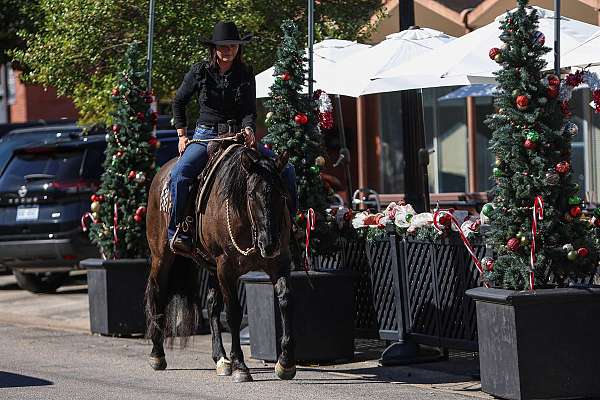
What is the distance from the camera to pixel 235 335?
1149 cm

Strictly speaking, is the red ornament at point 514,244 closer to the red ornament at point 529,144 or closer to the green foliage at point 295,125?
the red ornament at point 529,144

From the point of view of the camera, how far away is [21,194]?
62.7 feet

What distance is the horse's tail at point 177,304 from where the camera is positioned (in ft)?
41.5

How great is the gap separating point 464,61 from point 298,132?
9.07 feet

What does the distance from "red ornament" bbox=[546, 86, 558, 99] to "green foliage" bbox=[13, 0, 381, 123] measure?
736cm

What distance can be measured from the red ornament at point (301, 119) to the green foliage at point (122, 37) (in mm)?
4665

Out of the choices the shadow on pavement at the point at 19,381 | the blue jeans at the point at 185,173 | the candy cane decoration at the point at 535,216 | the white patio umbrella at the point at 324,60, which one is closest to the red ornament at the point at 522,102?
the candy cane decoration at the point at 535,216

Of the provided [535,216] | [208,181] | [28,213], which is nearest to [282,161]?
[208,181]

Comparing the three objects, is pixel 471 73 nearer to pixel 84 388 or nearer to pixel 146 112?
pixel 146 112

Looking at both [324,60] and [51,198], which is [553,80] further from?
[51,198]

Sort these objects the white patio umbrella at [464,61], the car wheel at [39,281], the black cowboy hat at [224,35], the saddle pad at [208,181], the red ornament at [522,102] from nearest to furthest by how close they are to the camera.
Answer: the red ornament at [522,102] < the saddle pad at [208,181] < the black cowboy hat at [224,35] < the white patio umbrella at [464,61] < the car wheel at [39,281]

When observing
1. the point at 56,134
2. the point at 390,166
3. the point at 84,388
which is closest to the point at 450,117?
the point at 390,166

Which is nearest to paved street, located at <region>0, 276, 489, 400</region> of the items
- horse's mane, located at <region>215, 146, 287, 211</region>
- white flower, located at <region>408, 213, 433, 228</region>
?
white flower, located at <region>408, 213, 433, 228</region>

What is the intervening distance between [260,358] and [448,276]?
1836 millimetres
